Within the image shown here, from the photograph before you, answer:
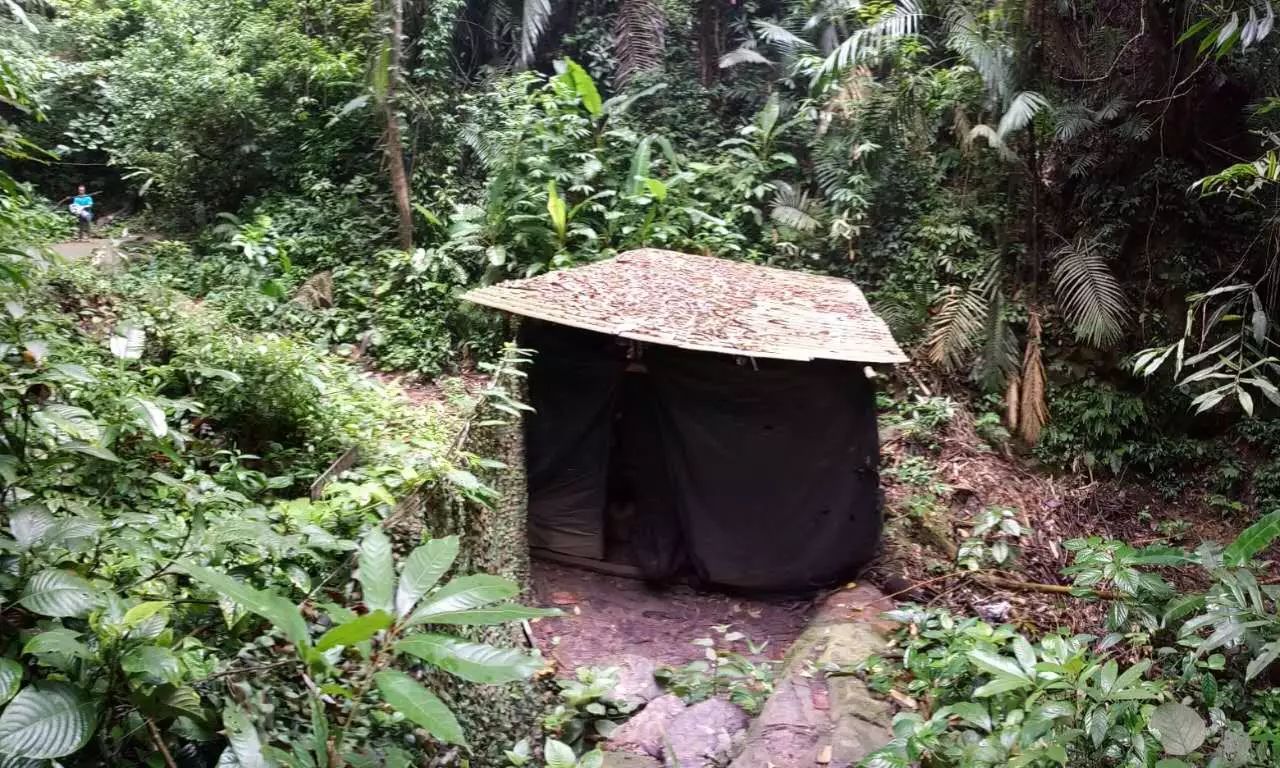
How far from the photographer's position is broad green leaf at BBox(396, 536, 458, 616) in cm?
160

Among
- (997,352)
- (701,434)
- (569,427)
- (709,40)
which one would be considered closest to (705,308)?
(701,434)

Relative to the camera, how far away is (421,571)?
166 centimetres

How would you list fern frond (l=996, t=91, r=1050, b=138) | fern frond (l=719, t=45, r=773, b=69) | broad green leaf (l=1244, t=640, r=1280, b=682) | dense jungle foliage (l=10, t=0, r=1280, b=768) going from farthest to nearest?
1. fern frond (l=719, t=45, r=773, b=69)
2. fern frond (l=996, t=91, r=1050, b=138)
3. broad green leaf (l=1244, t=640, r=1280, b=682)
4. dense jungle foliage (l=10, t=0, r=1280, b=768)

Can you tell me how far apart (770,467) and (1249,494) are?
4.67 metres

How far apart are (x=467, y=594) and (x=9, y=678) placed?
822 mm

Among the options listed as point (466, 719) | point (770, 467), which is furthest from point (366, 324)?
point (466, 719)

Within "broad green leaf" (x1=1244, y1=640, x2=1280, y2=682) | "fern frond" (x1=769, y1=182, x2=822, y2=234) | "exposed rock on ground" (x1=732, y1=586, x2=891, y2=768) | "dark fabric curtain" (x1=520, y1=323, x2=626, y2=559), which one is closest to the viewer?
"broad green leaf" (x1=1244, y1=640, x2=1280, y2=682)

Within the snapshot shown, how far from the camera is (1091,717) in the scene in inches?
98.7

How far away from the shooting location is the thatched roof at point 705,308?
5.50 m

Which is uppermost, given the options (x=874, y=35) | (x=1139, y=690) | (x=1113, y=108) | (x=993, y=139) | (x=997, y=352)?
(x=874, y=35)

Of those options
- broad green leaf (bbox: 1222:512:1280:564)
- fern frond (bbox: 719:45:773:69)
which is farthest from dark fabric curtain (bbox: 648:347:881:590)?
fern frond (bbox: 719:45:773:69)

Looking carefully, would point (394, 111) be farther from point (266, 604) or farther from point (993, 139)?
point (266, 604)

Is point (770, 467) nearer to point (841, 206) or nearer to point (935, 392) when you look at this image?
point (935, 392)

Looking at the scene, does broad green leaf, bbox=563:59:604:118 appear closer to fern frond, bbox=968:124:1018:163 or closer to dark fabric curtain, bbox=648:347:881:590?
fern frond, bbox=968:124:1018:163
